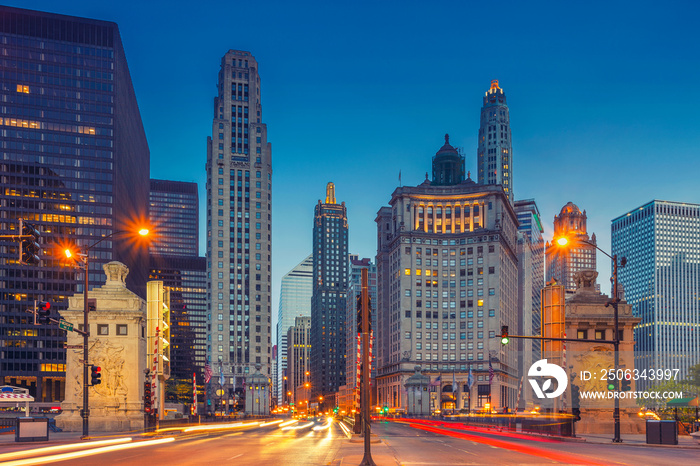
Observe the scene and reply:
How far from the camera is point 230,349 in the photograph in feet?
575

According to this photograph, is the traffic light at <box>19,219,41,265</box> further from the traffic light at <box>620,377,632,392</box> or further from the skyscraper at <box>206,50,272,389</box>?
the skyscraper at <box>206,50,272,389</box>

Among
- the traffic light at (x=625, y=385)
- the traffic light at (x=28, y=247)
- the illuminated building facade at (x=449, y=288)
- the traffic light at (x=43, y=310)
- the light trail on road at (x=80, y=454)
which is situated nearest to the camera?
the traffic light at (x=28, y=247)

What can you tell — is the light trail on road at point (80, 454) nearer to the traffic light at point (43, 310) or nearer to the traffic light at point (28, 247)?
the traffic light at point (43, 310)

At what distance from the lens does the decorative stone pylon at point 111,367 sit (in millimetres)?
56656

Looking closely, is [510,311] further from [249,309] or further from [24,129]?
[24,129]

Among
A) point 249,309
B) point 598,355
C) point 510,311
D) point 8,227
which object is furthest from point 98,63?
point 598,355

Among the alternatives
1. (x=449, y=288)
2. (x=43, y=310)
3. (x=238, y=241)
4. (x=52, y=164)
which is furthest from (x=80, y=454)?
(x=52, y=164)

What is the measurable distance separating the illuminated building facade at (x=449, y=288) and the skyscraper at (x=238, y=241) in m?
34.4

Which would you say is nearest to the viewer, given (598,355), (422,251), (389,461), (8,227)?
(389,461)

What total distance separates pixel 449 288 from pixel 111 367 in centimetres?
12697

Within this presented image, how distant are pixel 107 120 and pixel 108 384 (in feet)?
426

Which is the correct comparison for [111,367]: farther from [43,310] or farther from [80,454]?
[80,454]

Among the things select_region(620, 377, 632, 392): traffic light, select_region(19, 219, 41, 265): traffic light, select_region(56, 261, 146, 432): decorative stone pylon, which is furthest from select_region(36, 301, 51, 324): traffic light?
select_region(620, 377, 632, 392): traffic light

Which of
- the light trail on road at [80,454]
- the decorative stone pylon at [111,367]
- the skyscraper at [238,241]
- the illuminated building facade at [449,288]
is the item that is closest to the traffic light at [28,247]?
the light trail on road at [80,454]
